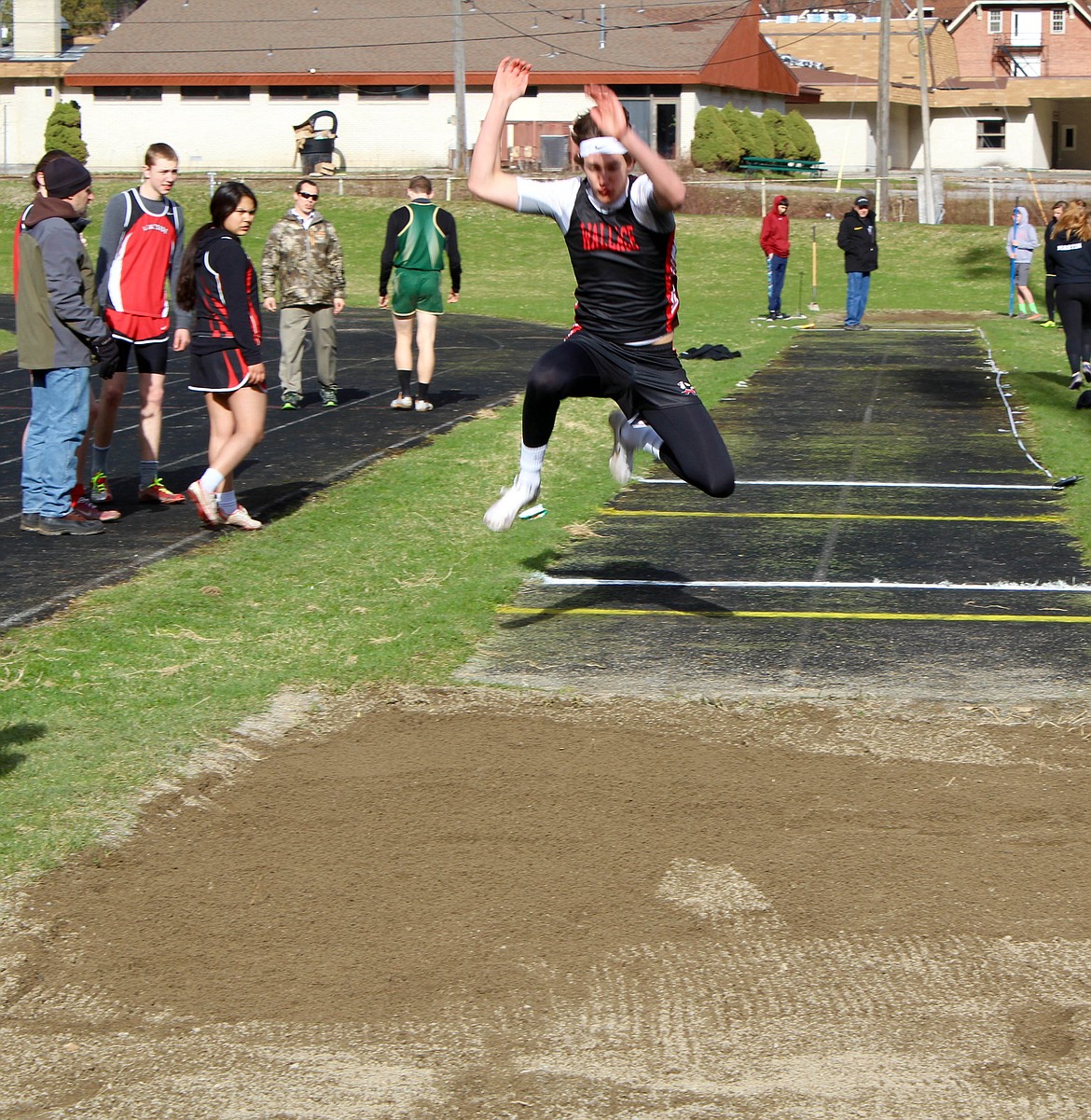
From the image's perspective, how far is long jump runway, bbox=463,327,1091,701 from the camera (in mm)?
6629

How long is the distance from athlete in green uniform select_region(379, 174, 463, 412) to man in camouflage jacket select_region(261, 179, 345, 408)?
498mm

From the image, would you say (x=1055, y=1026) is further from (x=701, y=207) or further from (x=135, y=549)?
(x=701, y=207)

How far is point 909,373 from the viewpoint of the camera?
18.8 metres

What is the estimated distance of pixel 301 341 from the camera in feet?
47.2

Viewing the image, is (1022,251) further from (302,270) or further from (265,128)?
(265,128)

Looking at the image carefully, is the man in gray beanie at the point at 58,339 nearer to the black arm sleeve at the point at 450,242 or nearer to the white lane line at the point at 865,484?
the white lane line at the point at 865,484

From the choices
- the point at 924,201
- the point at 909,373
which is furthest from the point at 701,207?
the point at 909,373

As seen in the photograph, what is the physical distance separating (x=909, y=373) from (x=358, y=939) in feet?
51.9

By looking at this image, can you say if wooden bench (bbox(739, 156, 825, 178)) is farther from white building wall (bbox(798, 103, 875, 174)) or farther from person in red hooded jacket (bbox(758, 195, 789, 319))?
person in red hooded jacket (bbox(758, 195, 789, 319))

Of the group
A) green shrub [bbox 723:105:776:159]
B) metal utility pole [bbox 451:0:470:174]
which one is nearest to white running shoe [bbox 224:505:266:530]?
metal utility pole [bbox 451:0:470:174]

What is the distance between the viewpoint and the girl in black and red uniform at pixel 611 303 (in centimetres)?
627

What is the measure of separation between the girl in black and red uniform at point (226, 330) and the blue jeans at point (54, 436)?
74 centimetres

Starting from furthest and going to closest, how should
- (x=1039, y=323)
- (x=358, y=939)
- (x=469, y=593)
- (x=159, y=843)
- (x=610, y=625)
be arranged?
(x=1039, y=323), (x=469, y=593), (x=610, y=625), (x=159, y=843), (x=358, y=939)

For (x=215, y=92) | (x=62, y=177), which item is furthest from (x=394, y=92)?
(x=62, y=177)
